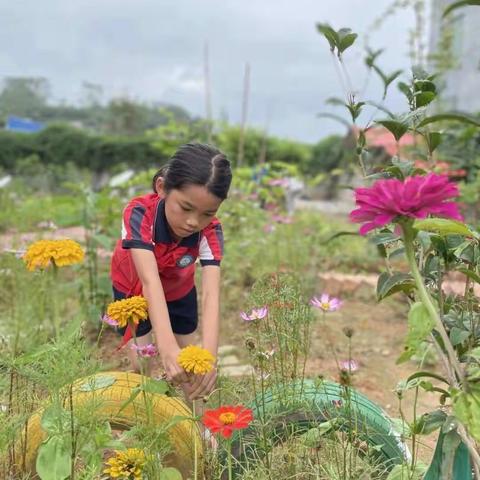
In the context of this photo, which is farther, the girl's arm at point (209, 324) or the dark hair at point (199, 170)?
the dark hair at point (199, 170)

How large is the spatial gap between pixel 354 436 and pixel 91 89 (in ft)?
60.2

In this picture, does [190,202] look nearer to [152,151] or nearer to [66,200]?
[66,200]

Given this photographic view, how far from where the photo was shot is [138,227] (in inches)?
68.8

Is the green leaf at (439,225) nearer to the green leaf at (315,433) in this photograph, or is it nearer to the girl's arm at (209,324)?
the green leaf at (315,433)

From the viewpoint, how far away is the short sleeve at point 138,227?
1.71 meters

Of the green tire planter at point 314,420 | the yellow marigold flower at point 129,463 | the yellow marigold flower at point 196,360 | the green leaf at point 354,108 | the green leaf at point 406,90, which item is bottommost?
the green tire planter at point 314,420

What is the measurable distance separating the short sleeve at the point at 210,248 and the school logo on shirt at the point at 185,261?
0.04 m

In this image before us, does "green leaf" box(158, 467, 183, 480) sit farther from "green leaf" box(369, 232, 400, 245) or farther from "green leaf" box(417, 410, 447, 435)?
"green leaf" box(369, 232, 400, 245)

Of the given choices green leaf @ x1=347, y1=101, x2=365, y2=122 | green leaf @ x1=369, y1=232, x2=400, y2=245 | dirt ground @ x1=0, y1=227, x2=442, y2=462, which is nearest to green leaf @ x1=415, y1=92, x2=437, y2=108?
green leaf @ x1=347, y1=101, x2=365, y2=122

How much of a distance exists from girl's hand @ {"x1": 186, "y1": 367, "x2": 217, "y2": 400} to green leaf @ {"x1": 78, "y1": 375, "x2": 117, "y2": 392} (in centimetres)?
17

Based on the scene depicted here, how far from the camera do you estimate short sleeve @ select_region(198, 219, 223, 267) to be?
1873 millimetres

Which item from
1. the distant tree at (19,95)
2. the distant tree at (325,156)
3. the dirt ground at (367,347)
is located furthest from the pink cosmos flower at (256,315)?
the distant tree at (325,156)

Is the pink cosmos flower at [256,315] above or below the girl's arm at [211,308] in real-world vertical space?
above

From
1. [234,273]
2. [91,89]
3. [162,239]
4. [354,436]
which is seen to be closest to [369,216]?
[354,436]
